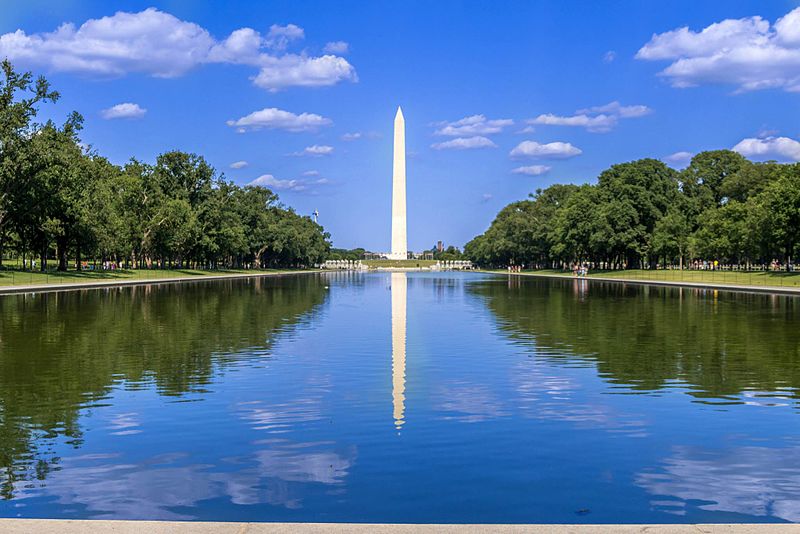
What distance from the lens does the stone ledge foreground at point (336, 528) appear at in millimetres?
6164

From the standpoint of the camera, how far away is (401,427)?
11.6 m

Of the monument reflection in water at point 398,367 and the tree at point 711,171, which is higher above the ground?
the tree at point 711,171

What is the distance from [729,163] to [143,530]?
151564 mm

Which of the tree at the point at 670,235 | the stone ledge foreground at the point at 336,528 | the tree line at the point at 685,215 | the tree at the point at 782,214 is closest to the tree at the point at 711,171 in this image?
the tree line at the point at 685,215

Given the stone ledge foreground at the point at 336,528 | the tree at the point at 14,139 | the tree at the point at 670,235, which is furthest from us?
the tree at the point at 670,235

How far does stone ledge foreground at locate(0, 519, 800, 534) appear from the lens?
616 cm

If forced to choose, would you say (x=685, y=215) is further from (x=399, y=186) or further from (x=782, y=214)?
(x=399, y=186)

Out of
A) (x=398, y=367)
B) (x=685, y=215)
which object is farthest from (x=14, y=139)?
(x=685, y=215)

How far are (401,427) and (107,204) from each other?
79582mm

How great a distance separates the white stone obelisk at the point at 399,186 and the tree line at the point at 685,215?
28.6m

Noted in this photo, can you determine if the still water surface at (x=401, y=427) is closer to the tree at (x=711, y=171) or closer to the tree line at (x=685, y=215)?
the tree line at (x=685, y=215)

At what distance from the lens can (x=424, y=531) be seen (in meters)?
6.20

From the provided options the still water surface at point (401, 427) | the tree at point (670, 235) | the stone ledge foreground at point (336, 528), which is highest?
the tree at point (670, 235)

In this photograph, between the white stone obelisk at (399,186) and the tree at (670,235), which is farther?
the white stone obelisk at (399,186)
